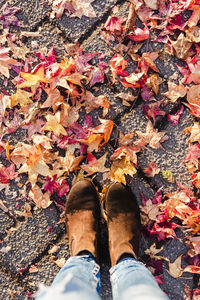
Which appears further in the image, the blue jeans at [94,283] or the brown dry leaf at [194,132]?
the brown dry leaf at [194,132]

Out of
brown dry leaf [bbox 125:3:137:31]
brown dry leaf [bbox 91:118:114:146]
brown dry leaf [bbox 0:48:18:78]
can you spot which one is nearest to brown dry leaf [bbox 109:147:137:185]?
brown dry leaf [bbox 91:118:114:146]

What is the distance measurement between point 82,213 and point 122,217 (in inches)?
9.4

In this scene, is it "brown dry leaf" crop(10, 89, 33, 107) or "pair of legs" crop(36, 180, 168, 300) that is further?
"brown dry leaf" crop(10, 89, 33, 107)

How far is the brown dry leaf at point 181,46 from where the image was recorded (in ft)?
5.30

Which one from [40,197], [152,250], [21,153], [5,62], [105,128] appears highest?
[5,62]

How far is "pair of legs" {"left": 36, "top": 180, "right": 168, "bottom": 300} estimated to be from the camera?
1.35 meters

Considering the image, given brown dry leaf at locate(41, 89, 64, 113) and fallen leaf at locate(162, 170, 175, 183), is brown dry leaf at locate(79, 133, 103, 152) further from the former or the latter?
fallen leaf at locate(162, 170, 175, 183)

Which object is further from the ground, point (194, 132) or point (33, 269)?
point (194, 132)

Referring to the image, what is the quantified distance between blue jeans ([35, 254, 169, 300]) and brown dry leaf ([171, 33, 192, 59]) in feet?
3.88

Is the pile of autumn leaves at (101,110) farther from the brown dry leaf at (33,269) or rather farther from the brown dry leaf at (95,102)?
the brown dry leaf at (33,269)

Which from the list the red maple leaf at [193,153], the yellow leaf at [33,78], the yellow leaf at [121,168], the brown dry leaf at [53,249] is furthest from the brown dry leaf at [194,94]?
the brown dry leaf at [53,249]

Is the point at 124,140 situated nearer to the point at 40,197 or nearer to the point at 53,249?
the point at 40,197

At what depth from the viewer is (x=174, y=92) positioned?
5.47 ft

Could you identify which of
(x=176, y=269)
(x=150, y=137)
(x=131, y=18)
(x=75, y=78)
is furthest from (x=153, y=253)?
(x=131, y=18)
